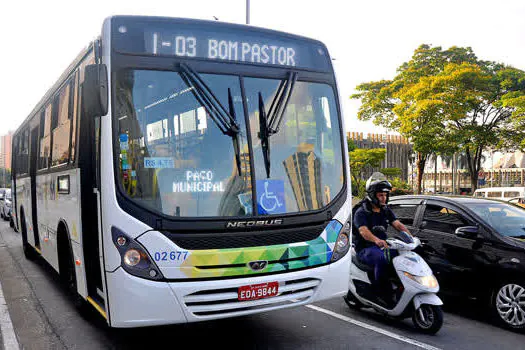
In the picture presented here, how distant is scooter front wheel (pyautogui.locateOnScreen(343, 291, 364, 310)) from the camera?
266 inches

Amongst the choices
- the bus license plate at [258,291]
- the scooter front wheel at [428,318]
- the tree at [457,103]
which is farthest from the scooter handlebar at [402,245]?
the tree at [457,103]

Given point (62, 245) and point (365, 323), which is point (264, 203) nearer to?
point (365, 323)

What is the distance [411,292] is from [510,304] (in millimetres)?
1222

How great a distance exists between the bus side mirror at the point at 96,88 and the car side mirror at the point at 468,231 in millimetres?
4280

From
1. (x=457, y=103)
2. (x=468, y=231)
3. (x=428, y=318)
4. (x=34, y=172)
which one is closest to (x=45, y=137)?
(x=34, y=172)

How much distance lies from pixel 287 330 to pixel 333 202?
65.9 inches

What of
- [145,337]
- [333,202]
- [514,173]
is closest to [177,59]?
[333,202]

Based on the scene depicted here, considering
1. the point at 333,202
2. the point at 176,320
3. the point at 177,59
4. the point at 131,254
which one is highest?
the point at 177,59

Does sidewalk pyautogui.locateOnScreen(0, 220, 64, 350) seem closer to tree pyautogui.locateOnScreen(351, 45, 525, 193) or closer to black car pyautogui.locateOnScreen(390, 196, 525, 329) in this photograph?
black car pyautogui.locateOnScreen(390, 196, 525, 329)

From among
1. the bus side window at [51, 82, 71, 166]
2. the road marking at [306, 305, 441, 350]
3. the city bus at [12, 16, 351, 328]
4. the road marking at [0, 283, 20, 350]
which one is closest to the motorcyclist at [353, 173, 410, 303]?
the road marking at [306, 305, 441, 350]

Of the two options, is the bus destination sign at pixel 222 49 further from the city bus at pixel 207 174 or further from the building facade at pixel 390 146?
the building facade at pixel 390 146

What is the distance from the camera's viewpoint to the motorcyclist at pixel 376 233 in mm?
6023

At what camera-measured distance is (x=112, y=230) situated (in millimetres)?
4410

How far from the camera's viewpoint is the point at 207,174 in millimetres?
4578
